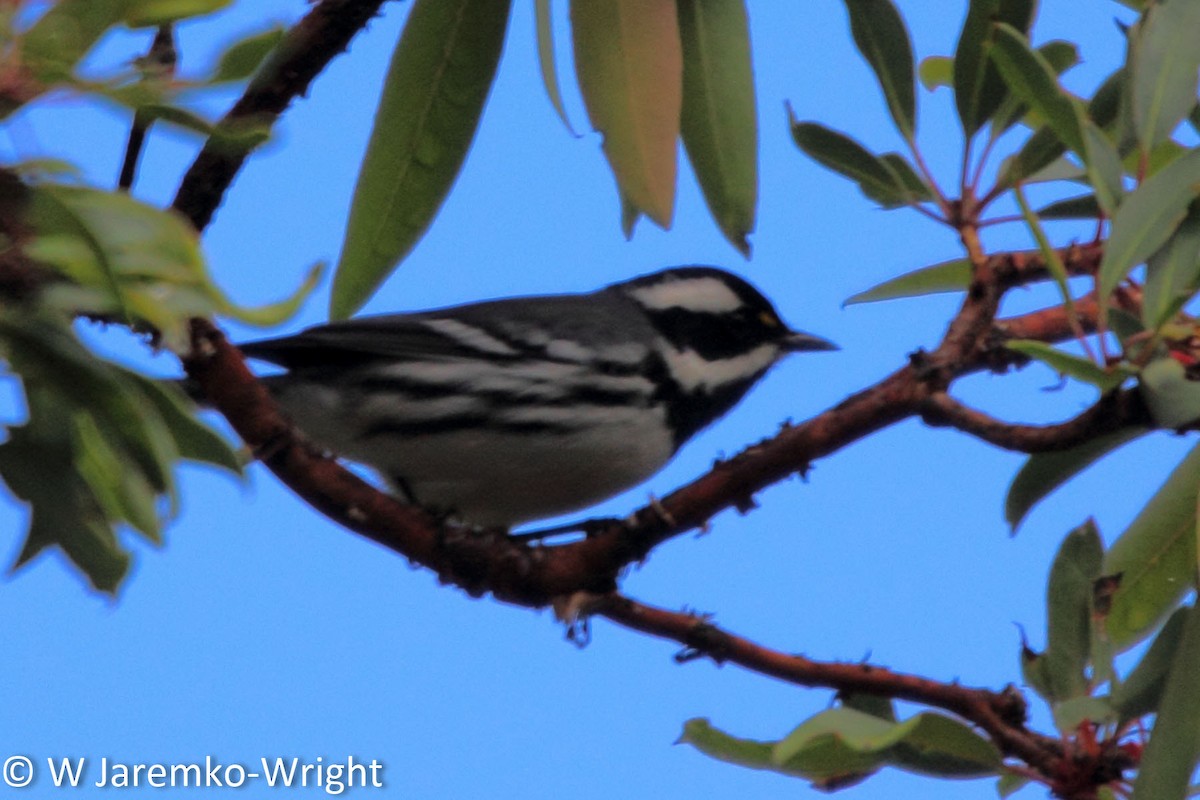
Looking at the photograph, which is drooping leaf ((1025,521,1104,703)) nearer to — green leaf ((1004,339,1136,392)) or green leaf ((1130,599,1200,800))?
green leaf ((1130,599,1200,800))

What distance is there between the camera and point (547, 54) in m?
1.76

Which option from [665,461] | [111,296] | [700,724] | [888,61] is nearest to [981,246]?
[888,61]

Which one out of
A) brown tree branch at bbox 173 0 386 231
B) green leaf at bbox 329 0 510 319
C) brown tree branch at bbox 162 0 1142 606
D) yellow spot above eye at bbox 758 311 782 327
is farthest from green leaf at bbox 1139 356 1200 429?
yellow spot above eye at bbox 758 311 782 327

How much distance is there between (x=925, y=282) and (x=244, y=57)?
0.83 m

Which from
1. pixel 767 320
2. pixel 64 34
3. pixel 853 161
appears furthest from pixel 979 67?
pixel 767 320

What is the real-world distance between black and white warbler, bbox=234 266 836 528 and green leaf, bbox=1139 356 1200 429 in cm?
132

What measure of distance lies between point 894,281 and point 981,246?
342mm

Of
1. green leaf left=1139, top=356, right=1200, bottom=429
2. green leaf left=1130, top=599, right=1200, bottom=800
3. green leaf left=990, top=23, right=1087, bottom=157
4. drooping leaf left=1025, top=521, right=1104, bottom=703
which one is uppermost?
green leaf left=990, top=23, right=1087, bottom=157

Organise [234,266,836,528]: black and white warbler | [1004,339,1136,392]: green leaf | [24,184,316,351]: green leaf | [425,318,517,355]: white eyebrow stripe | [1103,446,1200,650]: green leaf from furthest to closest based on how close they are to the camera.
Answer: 1. [425,318,517,355]: white eyebrow stripe
2. [234,266,836,528]: black and white warbler
3. [1103,446,1200,650]: green leaf
4. [1004,339,1136,392]: green leaf
5. [24,184,316,351]: green leaf

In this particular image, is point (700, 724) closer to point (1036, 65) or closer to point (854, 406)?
point (854, 406)

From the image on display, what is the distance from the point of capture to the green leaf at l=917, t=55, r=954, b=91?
1715 millimetres

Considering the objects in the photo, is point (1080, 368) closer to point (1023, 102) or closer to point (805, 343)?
point (1023, 102)

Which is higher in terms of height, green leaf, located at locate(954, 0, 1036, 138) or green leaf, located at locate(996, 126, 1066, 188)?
green leaf, located at locate(954, 0, 1036, 138)

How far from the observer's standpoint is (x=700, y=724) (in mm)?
1247
